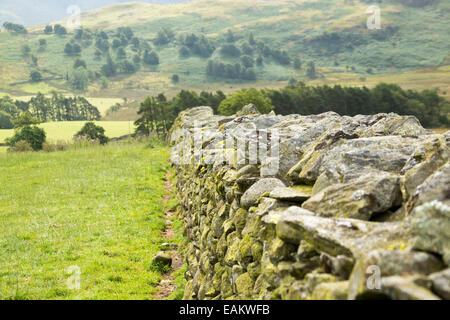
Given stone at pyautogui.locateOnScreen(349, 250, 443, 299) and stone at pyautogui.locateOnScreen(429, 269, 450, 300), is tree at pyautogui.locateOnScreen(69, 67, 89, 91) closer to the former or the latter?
stone at pyautogui.locateOnScreen(349, 250, 443, 299)

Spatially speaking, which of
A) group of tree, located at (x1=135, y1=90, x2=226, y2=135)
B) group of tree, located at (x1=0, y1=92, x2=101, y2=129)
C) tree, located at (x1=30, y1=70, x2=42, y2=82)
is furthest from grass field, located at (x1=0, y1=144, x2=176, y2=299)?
tree, located at (x1=30, y1=70, x2=42, y2=82)

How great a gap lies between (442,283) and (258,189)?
319cm

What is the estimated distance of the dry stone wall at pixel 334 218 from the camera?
243cm

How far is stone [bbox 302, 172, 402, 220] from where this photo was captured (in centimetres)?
332

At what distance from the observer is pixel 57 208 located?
15.9 metres

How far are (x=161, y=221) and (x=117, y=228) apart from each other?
176 centimetres

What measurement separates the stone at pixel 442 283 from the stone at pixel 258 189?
9.47ft

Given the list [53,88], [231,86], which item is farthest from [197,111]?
[53,88]

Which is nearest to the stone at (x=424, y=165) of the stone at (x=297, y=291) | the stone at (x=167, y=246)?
the stone at (x=297, y=291)

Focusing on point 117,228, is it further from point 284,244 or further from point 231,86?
point 231,86

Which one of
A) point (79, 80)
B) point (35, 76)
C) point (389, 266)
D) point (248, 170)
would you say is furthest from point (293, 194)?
point (35, 76)

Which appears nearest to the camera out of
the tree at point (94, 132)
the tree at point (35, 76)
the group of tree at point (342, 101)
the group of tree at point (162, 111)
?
the group of tree at point (162, 111)

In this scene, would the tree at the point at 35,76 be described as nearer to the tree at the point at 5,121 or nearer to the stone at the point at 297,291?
the tree at the point at 5,121
